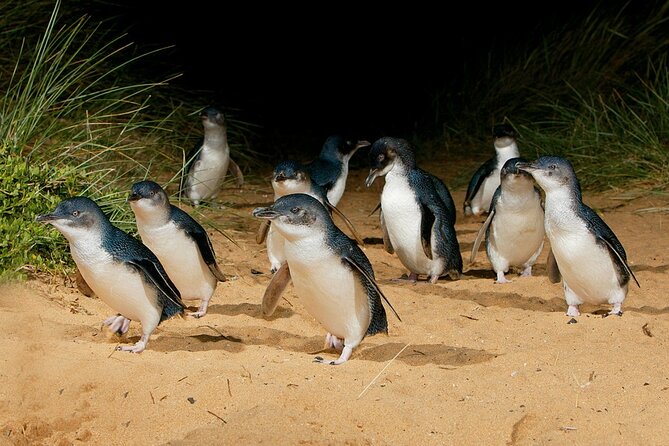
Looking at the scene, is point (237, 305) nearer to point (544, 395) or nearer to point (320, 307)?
point (320, 307)

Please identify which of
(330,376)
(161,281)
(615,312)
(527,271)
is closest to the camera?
(330,376)

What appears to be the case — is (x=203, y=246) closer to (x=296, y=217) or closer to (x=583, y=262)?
(x=296, y=217)

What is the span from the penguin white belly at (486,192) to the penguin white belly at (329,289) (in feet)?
12.6

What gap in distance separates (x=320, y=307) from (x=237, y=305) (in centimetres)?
109

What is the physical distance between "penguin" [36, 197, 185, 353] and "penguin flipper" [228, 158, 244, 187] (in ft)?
13.0

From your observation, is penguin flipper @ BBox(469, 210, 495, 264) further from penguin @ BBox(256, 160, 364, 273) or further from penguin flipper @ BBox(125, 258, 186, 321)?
penguin flipper @ BBox(125, 258, 186, 321)

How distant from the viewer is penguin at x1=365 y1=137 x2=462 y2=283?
648 centimetres

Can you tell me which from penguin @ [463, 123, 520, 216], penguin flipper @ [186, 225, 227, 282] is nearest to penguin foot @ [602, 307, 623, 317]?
penguin flipper @ [186, 225, 227, 282]

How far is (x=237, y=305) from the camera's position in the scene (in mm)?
5750

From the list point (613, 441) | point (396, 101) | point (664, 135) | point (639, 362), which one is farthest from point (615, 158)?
point (613, 441)

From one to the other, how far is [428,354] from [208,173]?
397cm

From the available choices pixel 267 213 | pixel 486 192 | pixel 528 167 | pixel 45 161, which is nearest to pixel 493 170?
pixel 486 192

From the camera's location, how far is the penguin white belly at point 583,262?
5383mm

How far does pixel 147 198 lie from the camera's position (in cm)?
517
